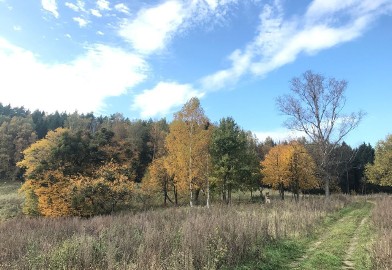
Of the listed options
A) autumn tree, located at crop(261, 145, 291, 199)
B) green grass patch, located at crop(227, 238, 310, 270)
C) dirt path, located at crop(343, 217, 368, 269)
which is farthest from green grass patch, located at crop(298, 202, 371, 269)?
autumn tree, located at crop(261, 145, 291, 199)

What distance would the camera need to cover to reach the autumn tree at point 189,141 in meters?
34.3

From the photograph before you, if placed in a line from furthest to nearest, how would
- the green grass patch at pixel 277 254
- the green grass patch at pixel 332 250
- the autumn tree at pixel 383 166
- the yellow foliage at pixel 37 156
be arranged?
the autumn tree at pixel 383 166
the yellow foliage at pixel 37 156
the green grass patch at pixel 332 250
the green grass patch at pixel 277 254

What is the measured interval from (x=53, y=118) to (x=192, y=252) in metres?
104

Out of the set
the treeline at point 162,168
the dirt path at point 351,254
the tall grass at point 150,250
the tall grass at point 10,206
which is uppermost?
the treeline at point 162,168

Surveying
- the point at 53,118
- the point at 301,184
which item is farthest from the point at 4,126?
the point at 301,184

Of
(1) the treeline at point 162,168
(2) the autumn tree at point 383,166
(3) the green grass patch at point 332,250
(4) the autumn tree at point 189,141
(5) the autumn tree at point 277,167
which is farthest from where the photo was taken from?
(2) the autumn tree at point 383,166

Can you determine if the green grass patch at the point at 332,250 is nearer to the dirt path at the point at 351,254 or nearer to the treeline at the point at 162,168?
the dirt path at the point at 351,254

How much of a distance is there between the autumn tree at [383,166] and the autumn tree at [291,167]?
44.9 feet

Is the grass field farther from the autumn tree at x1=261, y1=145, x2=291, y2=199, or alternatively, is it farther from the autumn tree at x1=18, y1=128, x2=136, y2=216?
the autumn tree at x1=261, y1=145, x2=291, y2=199

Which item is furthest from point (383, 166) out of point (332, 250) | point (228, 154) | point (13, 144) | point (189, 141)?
point (13, 144)

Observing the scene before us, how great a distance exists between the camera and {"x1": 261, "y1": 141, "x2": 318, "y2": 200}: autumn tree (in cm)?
4378

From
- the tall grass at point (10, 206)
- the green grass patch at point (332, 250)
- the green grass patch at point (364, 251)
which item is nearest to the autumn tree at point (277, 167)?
the green grass patch at point (332, 250)

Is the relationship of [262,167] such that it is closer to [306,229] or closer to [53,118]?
[306,229]

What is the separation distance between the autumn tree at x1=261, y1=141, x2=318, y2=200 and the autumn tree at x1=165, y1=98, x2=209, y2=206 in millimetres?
14391
